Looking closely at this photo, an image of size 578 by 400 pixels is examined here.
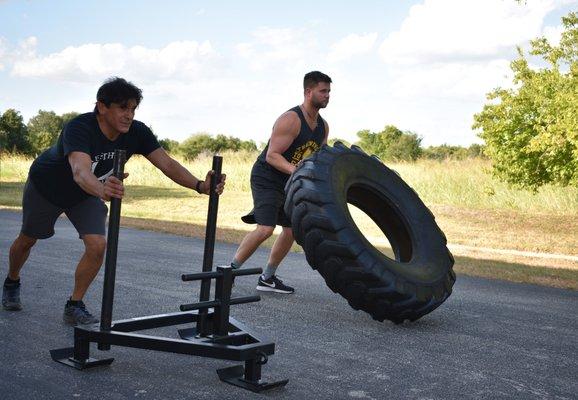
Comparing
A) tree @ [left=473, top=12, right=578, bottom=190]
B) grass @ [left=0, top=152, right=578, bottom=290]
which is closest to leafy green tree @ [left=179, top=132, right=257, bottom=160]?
grass @ [left=0, top=152, right=578, bottom=290]

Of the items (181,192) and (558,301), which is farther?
(181,192)

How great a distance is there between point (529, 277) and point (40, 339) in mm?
5754

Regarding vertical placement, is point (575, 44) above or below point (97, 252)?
above

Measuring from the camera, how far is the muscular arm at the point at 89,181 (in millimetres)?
3873

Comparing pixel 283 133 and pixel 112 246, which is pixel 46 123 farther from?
pixel 112 246

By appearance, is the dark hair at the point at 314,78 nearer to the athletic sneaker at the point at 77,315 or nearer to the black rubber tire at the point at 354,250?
the black rubber tire at the point at 354,250

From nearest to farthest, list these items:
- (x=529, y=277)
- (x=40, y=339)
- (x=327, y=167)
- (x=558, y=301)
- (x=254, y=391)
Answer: (x=254, y=391), (x=40, y=339), (x=327, y=167), (x=558, y=301), (x=529, y=277)

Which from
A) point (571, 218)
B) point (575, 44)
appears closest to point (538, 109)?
point (575, 44)

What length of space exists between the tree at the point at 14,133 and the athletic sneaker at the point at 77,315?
3832cm

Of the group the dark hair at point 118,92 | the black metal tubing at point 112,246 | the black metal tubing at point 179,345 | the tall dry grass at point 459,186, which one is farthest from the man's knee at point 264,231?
the tall dry grass at point 459,186

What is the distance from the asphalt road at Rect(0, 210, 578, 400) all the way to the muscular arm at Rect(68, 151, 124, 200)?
98 centimetres

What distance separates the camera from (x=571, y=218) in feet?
52.8

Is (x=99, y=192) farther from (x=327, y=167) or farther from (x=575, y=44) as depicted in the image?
(x=575, y=44)

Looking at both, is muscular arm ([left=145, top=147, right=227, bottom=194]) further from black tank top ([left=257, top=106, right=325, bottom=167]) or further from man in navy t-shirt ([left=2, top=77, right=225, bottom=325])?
black tank top ([left=257, top=106, right=325, bottom=167])
